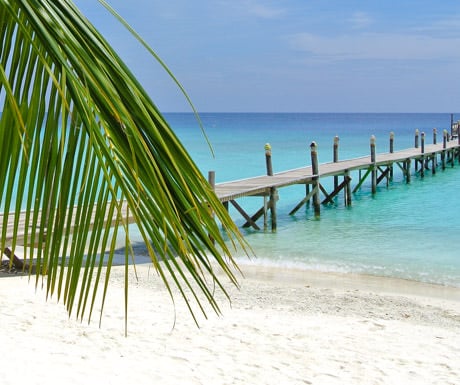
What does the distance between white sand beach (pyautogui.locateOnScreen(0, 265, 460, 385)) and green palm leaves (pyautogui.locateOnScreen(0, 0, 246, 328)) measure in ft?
14.7

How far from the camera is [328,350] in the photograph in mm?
6594

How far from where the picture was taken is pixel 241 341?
671 centimetres

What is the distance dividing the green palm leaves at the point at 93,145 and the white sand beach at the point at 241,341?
447 cm

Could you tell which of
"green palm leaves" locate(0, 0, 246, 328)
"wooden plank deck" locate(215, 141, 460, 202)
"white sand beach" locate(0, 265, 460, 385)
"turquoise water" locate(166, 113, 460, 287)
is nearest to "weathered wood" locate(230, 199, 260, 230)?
"turquoise water" locate(166, 113, 460, 287)

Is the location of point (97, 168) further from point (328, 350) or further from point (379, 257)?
point (379, 257)

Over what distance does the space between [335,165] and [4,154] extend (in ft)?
74.5

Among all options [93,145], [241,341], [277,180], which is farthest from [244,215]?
[93,145]

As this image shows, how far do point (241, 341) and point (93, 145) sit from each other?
6102 millimetres

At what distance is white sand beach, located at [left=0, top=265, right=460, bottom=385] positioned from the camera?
564 cm

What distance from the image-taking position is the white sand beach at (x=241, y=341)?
18.5 ft

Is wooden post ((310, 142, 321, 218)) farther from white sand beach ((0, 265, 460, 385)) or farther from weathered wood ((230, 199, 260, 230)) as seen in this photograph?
white sand beach ((0, 265, 460, 385))

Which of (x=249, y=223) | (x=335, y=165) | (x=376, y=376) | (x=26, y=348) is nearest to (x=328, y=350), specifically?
(x=376, y=376)

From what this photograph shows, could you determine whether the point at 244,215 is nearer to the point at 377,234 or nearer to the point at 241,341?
the point at 377,234

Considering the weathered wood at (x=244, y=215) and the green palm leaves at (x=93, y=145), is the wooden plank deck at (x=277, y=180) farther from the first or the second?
the green palm leaves at (x=93, y=145)
